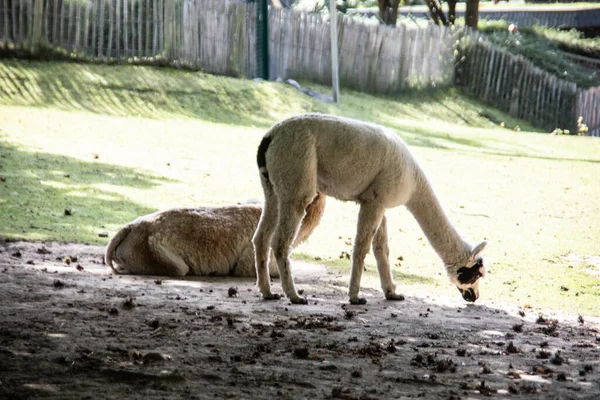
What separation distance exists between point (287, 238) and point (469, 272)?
2248 mm

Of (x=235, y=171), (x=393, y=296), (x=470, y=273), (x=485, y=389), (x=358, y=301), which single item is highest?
(x=485, y=389)

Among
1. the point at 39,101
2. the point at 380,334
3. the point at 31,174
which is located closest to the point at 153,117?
the point at 39,101

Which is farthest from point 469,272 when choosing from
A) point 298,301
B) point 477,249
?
point 298,301

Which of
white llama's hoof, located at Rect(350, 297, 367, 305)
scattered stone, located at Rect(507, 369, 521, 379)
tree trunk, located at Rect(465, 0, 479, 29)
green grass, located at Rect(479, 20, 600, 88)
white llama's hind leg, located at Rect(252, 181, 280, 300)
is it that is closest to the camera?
scattered stone, located at Rect(507, 369, 521, 379)

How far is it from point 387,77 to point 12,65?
14550 millimetres

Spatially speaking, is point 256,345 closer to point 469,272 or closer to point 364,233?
point 364,233

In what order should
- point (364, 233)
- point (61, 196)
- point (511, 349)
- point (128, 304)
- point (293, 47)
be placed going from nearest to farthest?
point (511, 349), point (128, 304), point (364, 233), point (61, 196), point (293, 47)

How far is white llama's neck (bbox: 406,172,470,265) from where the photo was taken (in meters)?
9.45

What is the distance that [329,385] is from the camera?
18.9 ft

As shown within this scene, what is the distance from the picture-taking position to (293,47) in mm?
28547

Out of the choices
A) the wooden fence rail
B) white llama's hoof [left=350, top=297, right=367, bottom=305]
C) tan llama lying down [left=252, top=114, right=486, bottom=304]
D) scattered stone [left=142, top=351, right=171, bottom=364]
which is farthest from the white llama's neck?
the wooden fence rail

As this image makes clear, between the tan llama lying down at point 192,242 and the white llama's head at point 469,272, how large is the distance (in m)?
1.77

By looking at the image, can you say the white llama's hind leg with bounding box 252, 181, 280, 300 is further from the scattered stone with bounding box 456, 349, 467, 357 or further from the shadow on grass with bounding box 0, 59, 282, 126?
the shadow on grass with bounding box 0, 59, 282, 126

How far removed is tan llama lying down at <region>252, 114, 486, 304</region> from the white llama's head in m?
0.25
